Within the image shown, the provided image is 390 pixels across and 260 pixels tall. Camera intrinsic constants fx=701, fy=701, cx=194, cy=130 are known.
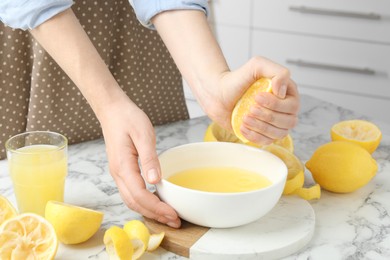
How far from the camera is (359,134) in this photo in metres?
1.43

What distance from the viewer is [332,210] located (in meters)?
1.21

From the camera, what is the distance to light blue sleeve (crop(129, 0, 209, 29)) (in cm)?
132

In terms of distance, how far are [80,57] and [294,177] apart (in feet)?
1.38

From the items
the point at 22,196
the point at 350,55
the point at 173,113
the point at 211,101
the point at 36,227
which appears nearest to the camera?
the point at 36,227

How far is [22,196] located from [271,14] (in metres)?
1.95

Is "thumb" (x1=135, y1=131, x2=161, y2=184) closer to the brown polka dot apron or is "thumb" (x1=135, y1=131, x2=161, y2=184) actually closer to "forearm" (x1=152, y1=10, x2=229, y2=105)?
"forearm" (x1=152, y1=10, x2=229, y2=105)

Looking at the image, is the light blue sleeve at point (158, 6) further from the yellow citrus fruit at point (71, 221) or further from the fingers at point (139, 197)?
the yellow citrus fruit at point (71, 221)

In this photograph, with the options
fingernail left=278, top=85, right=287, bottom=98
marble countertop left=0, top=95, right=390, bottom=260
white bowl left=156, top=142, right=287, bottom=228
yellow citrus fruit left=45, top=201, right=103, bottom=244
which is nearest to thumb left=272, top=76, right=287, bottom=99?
fingernail left=278, top=85, right=287, bottom=98

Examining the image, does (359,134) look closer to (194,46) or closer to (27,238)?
(194,46)

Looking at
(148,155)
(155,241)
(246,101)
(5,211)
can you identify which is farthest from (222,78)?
(5,211)

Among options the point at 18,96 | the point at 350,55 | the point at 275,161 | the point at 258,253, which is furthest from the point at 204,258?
the point at 350,55

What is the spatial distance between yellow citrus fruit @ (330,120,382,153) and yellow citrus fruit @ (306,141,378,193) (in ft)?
0.38

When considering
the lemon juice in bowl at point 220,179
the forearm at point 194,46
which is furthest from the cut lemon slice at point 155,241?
the forearm at point 194,46

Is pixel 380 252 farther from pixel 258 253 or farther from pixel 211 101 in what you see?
pixel 211 101
